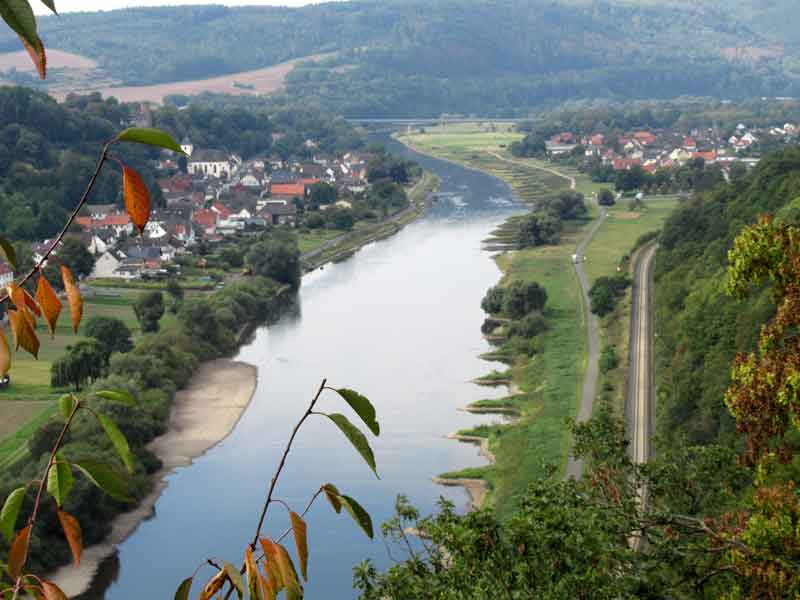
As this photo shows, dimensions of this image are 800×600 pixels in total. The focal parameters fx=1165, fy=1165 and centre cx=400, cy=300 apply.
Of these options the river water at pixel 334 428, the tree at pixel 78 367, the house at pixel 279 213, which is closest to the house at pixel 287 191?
the house at pixel 279 213

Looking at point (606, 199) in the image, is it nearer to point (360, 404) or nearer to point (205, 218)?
point (205, 218)

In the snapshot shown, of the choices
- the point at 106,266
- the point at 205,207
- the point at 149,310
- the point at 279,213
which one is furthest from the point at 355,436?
the point at 205,207

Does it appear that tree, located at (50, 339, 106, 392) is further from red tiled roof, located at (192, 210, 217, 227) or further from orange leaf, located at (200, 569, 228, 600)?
orange leaf, located at (200, 569, 228, 600)

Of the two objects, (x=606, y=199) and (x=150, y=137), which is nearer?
(x=150, y=137)

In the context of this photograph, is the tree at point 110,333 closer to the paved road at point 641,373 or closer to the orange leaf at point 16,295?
the paved road at point 641,373

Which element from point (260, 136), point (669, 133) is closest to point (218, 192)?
point (260, 136)

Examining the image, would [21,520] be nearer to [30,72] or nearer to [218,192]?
[218,192]

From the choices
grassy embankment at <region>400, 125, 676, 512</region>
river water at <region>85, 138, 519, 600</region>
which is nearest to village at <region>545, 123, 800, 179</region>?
grassy embankment at <region>400, 125, 676, 512</region>
